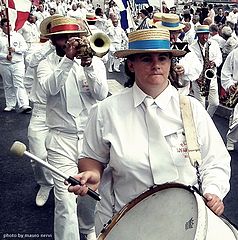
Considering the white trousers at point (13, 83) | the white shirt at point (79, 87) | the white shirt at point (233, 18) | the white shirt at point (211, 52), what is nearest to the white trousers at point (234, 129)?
the white shirt at point (211, 52)

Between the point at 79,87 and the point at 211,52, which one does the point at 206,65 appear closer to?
the point at 211,52

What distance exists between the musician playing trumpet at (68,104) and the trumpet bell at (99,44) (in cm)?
7

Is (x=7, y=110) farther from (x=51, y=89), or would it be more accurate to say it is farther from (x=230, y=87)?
(x=51, y=89)

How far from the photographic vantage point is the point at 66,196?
4430 millimetres

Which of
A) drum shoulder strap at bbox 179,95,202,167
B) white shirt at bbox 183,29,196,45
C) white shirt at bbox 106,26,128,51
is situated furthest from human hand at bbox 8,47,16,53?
drum shoulder strap at bbox 179,95,202,167

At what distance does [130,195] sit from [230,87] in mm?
4624

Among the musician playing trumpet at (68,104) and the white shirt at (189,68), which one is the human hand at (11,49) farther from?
the musician playing trumpet at (68,104)

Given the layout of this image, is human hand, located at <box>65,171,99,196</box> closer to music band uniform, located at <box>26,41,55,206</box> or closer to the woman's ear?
the woman's ear

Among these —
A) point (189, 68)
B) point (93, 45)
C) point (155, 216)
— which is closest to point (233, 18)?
point (189, 68)

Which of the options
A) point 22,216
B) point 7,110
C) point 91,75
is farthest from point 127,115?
point 7,110

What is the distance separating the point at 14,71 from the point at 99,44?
6.98 m

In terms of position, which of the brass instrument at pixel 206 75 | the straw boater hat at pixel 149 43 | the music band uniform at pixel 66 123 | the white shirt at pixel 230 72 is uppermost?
the straw boater hat at pixel 149 43

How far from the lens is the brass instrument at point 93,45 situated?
4121 mm

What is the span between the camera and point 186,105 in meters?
3.00
